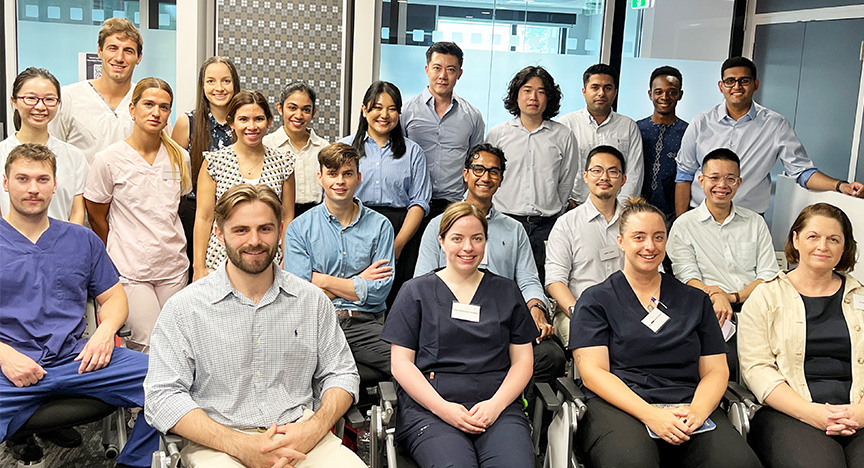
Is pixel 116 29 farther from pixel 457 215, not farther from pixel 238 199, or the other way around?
pixel 457 215

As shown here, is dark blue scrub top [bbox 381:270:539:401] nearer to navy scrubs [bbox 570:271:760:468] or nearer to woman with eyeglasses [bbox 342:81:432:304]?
navy scrubs [bbox 570:271:760:468]

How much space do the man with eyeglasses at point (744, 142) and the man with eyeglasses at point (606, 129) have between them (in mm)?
273

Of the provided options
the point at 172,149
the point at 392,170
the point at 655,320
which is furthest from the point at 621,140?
the point at 172,149

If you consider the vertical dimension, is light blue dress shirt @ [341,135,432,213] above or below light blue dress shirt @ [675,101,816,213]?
below

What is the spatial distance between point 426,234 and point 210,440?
4.92 feet

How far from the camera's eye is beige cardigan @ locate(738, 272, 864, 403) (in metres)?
2.84

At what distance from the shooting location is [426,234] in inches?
136

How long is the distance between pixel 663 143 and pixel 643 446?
272 centimetres

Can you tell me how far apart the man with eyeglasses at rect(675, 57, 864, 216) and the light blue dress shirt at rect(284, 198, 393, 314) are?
208 cm

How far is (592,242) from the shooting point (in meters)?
3.63

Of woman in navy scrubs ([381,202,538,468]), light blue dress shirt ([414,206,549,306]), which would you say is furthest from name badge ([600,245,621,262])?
woman in navy scrubs ([381,202,538,468])

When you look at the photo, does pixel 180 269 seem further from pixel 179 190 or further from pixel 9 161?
pixel 9 161

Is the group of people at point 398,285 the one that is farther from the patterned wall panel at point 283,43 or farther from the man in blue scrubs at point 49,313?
the patterned wall panel at point 283,43

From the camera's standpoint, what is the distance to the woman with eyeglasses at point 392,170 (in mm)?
3916
